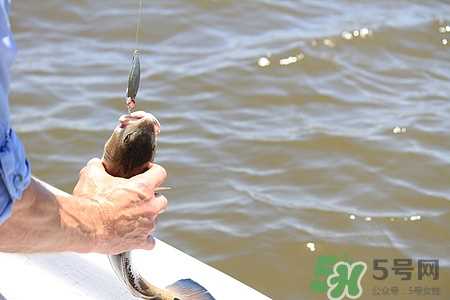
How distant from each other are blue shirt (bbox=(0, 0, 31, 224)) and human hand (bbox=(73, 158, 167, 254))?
38 cm

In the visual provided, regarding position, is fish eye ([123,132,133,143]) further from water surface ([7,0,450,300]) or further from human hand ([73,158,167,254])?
water surface ([7,0,450,300])

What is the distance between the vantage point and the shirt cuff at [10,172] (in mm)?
2068

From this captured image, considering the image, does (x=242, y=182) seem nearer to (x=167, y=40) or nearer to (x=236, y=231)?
(x=236, y=231)

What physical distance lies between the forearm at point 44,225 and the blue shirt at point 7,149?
132 millimetres

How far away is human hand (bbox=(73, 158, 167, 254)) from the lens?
2562 mm

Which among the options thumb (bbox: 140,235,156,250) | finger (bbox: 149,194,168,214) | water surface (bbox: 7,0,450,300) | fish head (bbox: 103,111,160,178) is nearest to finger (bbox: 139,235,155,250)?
thumb (bbox: 140,235,156,250)

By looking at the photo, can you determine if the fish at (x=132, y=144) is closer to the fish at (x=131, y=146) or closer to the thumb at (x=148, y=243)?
the fish at (x=131, y=146)

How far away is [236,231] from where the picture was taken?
4.97 metres

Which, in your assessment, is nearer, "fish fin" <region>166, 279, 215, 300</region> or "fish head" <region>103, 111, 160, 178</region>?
"fish head" <region>103, 111, 160, 178</region>

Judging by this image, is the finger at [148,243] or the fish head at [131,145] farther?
the finger at [148,243]

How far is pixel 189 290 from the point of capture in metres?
3.24

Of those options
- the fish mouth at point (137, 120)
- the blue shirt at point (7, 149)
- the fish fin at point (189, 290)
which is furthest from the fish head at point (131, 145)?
the fish fin at point (189, 290)

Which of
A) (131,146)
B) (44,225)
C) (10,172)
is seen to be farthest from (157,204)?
(10,172)

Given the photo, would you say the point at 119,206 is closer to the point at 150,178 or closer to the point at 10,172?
the point at 150,178
